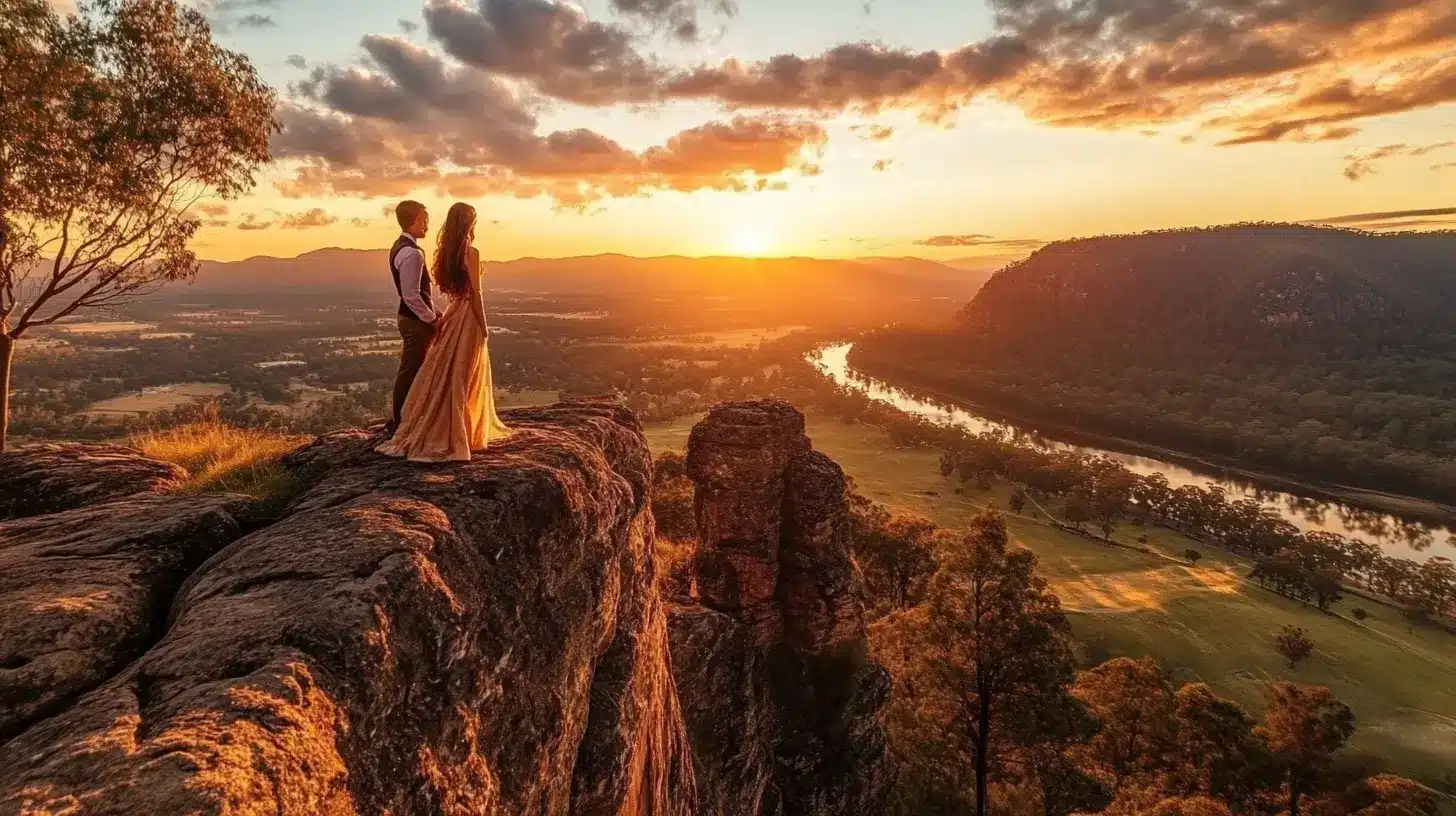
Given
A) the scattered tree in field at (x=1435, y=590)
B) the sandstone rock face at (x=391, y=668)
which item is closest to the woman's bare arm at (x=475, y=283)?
the sandstone rock face at (x=391, y=668)

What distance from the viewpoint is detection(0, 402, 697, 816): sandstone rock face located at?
13.4 ft

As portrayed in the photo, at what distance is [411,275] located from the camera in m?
9.48

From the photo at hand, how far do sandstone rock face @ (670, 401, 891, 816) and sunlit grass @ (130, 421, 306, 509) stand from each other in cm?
1409

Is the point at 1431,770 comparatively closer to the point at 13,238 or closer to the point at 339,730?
the point at 339,730

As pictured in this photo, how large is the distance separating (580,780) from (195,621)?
17.7ft

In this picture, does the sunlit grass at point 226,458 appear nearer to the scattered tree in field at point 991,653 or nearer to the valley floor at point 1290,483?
the scattered tree in field at point 991,653

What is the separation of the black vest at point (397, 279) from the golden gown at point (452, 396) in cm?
43

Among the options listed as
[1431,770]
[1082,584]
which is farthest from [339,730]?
[1082,584]

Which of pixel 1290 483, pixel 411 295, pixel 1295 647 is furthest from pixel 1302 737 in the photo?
pixel 1290 483

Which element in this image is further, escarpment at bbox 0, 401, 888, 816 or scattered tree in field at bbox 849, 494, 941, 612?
scattered tree in field at bbox 849, 494, 941, 612

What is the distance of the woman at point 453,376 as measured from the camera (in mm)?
9281

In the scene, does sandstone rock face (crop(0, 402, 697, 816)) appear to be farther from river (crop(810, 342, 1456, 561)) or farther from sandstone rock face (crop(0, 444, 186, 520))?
river (crop(810, 342, 1456, 561))

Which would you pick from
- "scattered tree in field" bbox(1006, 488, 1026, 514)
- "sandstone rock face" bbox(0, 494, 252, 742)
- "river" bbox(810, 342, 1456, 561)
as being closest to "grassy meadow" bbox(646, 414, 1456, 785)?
"scattered tree in field" bbox(1006, 488, 1026, 514)

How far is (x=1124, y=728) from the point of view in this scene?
33000 mm
